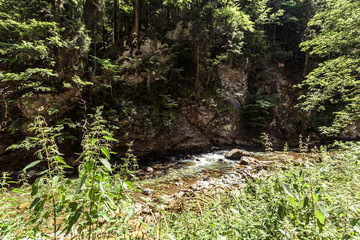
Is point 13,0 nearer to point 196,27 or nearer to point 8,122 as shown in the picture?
point 8,122

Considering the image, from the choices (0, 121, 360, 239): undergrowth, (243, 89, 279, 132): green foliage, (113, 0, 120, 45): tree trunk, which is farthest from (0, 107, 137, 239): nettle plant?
(243, 89, 279, 132): green foliage

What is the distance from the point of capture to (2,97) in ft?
23.9

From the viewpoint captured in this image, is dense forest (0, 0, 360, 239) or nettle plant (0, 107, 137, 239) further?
dense forest (0, 0, 360, 239)

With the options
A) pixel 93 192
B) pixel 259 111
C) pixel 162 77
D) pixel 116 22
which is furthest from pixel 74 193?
pixel 259 111

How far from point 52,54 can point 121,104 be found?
14.2 ft

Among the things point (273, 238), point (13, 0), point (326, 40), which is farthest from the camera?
point (13, 0)

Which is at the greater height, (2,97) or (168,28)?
(168,28)

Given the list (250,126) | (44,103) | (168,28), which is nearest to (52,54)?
(44,103)

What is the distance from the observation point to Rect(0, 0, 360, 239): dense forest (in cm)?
466

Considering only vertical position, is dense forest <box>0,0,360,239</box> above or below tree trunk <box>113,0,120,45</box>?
below

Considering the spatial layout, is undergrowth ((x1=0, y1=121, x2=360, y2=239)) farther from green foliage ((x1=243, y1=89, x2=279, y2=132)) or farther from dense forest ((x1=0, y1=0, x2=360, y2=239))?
green foliage ((x1=243, y1=89, x2=279, y2=132))

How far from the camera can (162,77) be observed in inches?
464

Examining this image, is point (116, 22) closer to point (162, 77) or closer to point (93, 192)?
point (162, 77)

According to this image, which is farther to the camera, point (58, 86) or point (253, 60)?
point (253, 60)
